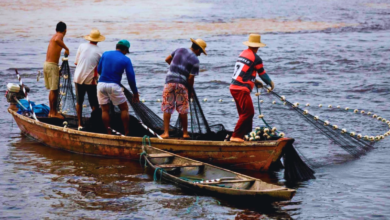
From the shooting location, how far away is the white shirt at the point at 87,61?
9.27 m

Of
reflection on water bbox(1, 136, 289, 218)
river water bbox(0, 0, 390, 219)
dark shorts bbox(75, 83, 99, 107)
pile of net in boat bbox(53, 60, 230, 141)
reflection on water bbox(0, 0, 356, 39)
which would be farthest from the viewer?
reflection on water bbox(0, 0, 356, 39)

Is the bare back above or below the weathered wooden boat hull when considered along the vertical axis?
above

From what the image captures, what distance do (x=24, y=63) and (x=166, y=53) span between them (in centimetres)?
510

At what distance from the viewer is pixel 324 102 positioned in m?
14.2

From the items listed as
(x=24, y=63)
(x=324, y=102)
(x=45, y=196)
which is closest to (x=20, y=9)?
(x=24, y=63)

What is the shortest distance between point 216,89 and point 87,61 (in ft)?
23.3

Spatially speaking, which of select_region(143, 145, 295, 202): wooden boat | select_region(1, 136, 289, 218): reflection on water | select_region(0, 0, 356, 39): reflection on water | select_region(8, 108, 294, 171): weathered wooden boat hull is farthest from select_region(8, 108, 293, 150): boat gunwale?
select_region(0, 0, 356, 39): reflection on water

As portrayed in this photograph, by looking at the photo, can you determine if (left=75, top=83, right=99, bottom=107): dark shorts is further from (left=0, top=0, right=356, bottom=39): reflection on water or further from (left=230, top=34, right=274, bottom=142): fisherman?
(left=0, top=0, right=356, bottom=39): reflection on water

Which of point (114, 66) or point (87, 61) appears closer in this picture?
point (114, 66)

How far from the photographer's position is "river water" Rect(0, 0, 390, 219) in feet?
23.6

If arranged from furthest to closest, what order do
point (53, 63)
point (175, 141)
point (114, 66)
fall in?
point (53, 63) → point (114, 66) → point (175, 141)

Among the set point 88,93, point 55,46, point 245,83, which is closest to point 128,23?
point 55,46

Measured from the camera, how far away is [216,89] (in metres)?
16.0

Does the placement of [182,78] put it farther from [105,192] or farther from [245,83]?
[105,192]
